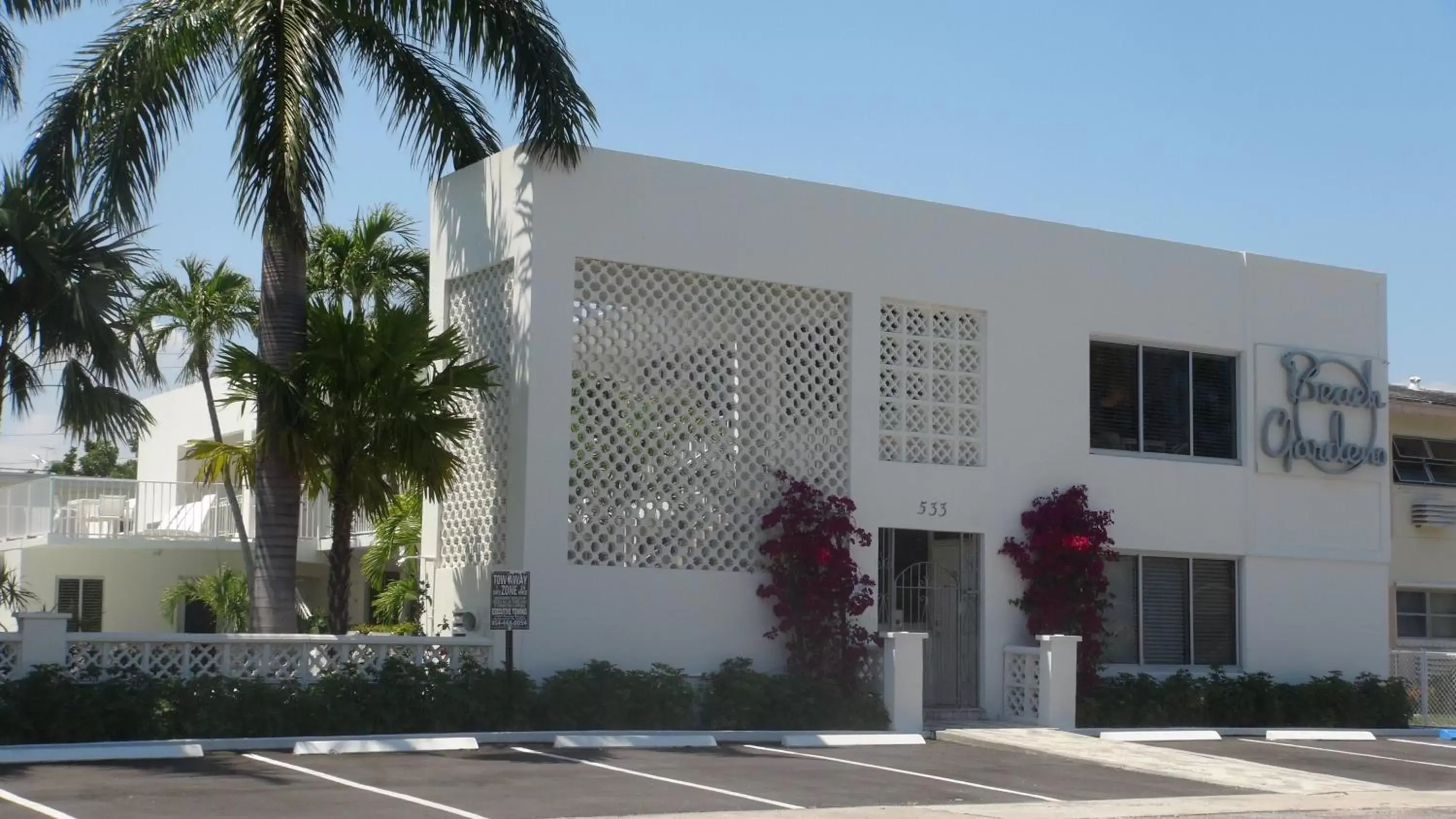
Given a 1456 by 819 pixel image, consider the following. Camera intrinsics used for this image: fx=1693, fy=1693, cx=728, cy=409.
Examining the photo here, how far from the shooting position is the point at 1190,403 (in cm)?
2177

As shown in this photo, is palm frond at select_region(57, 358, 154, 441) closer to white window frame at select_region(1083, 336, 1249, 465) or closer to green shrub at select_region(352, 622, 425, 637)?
green shrub at select_region(352, 622, 425, 637)

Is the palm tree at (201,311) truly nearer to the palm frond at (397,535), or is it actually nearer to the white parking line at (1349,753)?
the palm frond at (397,535)

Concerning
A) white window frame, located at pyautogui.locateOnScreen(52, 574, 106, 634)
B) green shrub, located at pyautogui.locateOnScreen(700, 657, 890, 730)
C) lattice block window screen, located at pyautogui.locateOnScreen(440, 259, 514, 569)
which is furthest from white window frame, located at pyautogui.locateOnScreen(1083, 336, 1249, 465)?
white window frame, located at pyautogui.locateOnScreen(52, 574, 106, 634)

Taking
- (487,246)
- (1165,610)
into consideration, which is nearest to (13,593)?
(487,246)

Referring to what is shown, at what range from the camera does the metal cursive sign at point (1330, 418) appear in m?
22.2

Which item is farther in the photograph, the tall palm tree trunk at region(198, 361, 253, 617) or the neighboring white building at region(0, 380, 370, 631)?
the neighboring white building at region(0, 380, 370, 631)

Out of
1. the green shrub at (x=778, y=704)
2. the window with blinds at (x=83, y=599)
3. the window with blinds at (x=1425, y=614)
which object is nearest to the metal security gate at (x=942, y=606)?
the green shrub at (x=778, y=704)

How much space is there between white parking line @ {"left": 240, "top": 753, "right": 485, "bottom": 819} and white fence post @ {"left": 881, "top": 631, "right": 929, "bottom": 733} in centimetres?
694

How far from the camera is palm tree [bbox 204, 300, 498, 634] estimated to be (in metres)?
16.9

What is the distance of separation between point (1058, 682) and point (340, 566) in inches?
317

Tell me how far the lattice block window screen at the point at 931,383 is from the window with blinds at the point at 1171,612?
107 inches

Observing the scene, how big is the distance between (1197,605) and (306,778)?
12.7 m

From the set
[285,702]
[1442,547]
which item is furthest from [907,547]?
[1442,547]

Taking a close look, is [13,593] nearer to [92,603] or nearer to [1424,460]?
[92,603]
